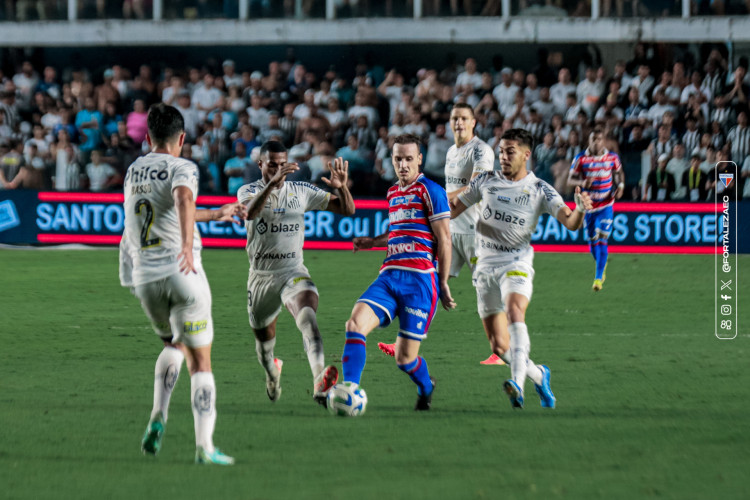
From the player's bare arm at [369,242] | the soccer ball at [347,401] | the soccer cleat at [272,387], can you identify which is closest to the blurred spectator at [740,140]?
the player's bare arm at [369,242]

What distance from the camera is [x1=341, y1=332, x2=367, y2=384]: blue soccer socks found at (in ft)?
24.0

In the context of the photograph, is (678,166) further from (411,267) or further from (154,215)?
(154,215)

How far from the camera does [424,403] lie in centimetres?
762

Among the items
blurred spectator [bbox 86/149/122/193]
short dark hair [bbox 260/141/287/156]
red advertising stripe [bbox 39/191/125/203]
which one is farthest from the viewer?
blurred spectator [bbox 86/149/122/193]

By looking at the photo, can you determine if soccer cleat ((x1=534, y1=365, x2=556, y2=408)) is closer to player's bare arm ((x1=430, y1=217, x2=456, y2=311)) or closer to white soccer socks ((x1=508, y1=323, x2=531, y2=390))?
white soccer socks ((x1=508, y1=323, x2=531, y2=390))

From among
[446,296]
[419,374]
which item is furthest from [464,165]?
[419,374]

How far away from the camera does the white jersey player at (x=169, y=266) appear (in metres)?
6.02

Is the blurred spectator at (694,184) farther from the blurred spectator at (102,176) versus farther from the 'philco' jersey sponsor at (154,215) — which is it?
the 'philco' jersey sponsor at (154,215)

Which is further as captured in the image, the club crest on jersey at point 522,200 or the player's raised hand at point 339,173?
the club crest on jersey at point 522,200

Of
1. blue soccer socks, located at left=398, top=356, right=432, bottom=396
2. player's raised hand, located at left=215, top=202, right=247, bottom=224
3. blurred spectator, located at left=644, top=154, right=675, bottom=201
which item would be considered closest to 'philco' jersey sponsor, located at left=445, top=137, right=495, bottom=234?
blue soccer socks, located at left=398, top=356, right=432, bottom=396

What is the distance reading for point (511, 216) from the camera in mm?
8398

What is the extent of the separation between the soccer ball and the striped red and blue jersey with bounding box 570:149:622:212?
947cm

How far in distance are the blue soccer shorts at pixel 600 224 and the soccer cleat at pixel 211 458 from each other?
10373 mm

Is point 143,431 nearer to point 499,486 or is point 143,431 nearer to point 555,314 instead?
point 499,486
